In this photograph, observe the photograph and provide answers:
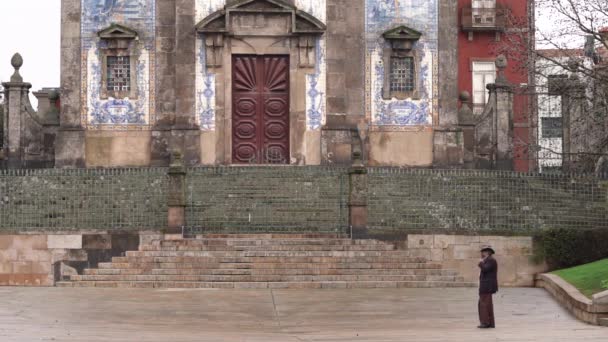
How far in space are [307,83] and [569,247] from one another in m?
10.2

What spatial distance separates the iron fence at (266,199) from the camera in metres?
29.8

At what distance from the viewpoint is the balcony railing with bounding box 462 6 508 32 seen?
47250 mm

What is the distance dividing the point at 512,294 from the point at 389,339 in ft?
27.2

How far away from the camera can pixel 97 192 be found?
30000 millimetres

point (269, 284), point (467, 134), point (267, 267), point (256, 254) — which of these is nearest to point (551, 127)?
point (467, 134)

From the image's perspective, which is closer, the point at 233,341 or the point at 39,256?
the point at 233,341

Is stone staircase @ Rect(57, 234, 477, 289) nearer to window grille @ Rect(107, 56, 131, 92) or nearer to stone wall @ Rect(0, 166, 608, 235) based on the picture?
stone wall @ Rect(0, 166, 608, 235)

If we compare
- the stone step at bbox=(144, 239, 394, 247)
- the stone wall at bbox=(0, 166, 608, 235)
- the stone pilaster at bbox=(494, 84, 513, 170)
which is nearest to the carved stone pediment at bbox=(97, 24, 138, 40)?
the stone wall at bbox=(0, 166, 608, 235)

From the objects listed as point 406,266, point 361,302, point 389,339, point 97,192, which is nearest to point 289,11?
point 97,192

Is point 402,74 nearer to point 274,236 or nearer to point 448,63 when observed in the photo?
point 448,63

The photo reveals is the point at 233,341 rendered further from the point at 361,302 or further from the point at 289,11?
the point at 289,11

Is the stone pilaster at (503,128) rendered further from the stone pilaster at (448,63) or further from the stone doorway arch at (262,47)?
the stone doorway arch at (262,47)

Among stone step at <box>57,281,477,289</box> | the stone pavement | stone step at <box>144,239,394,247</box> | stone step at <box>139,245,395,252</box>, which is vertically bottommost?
the stone pavement

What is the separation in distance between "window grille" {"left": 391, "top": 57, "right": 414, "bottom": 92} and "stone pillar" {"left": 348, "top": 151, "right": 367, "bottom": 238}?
301 inches
